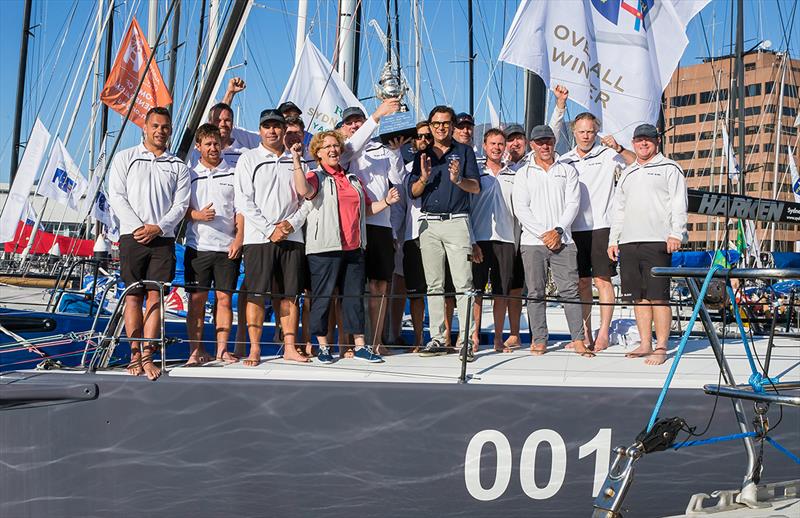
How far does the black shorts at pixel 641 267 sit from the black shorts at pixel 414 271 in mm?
Result: 1242

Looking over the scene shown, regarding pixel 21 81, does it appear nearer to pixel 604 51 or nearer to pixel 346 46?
pixel 346 46

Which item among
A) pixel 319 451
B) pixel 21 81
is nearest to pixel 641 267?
pixel 319 451

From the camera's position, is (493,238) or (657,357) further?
(493,238)

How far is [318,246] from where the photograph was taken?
18.6 ft

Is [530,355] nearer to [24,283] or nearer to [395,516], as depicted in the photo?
[395,516]

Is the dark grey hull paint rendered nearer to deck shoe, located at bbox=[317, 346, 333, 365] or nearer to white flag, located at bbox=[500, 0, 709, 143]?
deck shoe, located at bbox=[317, 346, 333, 365]

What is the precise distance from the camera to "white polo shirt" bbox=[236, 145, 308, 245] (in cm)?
566

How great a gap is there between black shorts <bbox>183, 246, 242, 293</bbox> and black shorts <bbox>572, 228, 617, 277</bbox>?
256 cm

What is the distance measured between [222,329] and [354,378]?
Answer: 1212mm

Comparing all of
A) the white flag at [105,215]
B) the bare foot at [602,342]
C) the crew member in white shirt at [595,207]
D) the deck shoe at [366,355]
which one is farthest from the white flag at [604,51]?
the white flag at [105,215]

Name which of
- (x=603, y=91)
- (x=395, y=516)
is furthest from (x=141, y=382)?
(x=603, y=91)

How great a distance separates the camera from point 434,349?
19.0ft

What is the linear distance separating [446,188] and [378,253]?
680mm

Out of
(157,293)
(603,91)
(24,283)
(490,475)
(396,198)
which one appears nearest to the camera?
(490,475)
